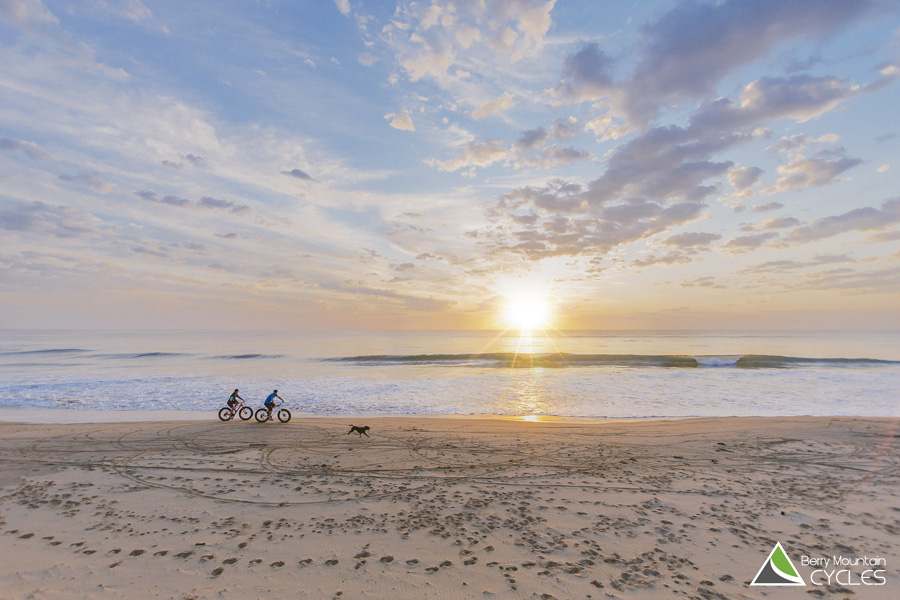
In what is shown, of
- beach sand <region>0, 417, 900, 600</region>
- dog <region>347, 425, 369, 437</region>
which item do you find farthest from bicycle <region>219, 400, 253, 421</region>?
dog <region>347, 425, 369, 437</region>

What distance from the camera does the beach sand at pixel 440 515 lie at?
553cm

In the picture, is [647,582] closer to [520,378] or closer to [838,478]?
[838,478]

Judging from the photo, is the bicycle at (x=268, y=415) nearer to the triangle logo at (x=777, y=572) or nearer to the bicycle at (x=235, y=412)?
the bicycle at (x=235, y=412)

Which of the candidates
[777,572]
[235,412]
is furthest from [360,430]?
[777,572]

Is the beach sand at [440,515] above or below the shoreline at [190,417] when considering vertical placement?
above

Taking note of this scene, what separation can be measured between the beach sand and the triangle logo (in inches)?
4.7

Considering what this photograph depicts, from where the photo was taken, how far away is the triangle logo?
561 centimetres

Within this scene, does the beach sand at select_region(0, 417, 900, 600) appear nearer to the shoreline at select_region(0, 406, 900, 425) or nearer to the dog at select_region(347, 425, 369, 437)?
the dog at select_region(347, 425, 369, 437)

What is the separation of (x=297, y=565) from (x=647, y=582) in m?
5.27

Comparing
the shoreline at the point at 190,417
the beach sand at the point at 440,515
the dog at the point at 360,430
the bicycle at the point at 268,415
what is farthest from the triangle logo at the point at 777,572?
the bicycle at the point at 268,415

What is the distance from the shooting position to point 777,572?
5824mm

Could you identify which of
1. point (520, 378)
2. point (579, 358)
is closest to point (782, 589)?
point (520, 378)

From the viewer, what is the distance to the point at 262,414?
18.3 meters

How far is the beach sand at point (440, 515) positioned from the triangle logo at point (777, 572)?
12cm
